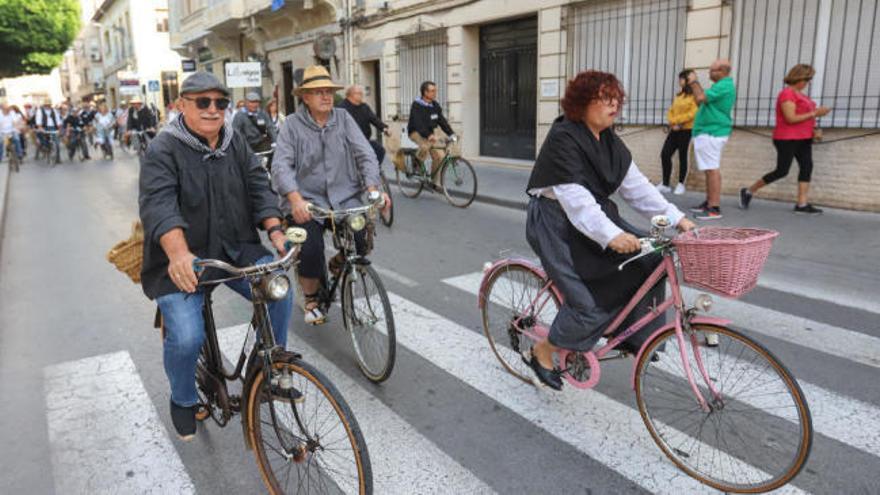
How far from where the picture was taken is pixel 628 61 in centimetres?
1149

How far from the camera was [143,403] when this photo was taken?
3789 mm

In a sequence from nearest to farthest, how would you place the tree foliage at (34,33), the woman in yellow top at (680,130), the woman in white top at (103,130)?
1. the woman in yellow top at (680,130)
2. the woman in white top at (103,130)
3. the tree foliage at (34,33)

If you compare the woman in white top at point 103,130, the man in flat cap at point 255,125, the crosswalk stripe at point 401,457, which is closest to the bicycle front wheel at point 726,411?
the crosswalk stripe at point 401,457

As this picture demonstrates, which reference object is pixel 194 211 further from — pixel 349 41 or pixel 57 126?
pixel 57 126

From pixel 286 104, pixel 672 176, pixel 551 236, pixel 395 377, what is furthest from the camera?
pixel 286 104

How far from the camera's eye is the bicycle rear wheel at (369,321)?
151 inches

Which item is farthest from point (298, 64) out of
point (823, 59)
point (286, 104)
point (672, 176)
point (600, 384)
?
point (600, 384)

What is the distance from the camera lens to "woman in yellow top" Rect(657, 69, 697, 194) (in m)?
9.42

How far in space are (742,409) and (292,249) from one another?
218cm

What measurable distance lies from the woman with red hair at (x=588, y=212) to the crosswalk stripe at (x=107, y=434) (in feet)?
6.29

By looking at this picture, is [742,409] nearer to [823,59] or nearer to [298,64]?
[823,59]

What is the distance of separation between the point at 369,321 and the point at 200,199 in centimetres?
145

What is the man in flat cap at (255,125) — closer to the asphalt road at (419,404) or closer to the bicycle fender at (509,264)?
the asphalt road at (419,404)

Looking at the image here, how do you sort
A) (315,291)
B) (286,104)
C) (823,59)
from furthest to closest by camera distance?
(286,104) → (823,59) → (315,291)
